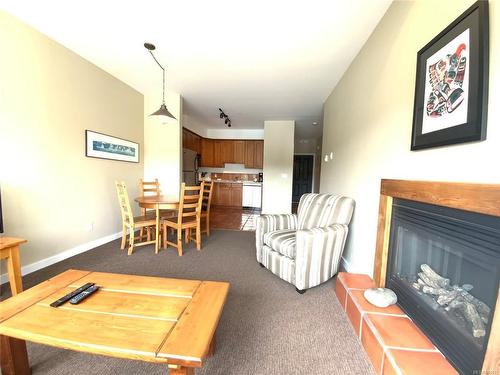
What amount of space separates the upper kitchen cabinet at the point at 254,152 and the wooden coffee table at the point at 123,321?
5.23 meters

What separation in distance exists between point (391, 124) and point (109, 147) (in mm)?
3430

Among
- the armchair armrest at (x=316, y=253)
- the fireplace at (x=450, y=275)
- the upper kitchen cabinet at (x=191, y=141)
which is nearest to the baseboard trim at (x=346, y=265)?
the armchair armrest at (x=316, y=253)

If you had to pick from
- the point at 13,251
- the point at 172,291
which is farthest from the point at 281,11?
the point at 13,251

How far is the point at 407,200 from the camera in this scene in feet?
4.45

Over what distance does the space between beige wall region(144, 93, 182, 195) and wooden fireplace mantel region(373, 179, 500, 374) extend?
10.4 feet

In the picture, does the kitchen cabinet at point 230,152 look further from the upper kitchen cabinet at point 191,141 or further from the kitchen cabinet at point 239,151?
the upper kitchen cabinet at point 191,141

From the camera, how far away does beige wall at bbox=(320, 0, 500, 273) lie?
87cm

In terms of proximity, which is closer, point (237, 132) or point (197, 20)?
point (197, 20)

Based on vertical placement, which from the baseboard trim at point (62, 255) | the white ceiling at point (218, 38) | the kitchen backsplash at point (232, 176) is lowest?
the baseboard trim at point (62, 255)

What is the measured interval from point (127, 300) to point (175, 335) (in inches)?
16.4

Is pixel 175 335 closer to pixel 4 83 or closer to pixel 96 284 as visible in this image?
pixel 96 284

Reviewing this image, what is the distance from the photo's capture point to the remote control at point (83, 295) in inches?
41.1

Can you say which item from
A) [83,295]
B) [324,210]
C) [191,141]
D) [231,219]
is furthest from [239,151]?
[83,295]

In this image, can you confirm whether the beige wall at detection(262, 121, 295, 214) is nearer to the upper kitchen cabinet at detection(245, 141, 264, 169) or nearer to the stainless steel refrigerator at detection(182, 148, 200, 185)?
the upper kitchen cabinet at detection(245, 141, 264, 169)
